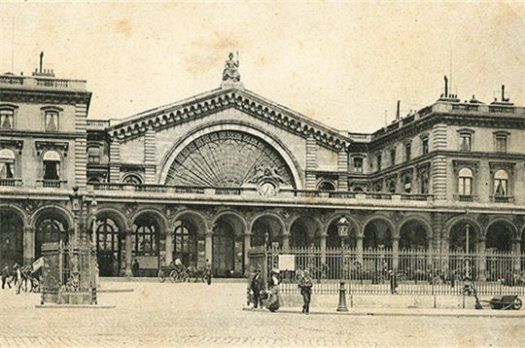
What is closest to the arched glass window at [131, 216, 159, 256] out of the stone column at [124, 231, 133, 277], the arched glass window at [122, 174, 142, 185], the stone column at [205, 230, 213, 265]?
the stone column at [124, 231, 133, 277]

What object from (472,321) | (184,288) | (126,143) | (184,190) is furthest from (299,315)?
(126,143)

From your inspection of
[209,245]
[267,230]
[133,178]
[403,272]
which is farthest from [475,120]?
[133,178]

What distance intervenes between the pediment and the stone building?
72 millimetres

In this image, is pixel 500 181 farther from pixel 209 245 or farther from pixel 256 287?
pixel 256 287

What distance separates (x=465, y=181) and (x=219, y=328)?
3544 centimetres

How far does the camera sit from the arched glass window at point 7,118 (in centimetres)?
4978

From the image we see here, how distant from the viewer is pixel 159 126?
2264 inches

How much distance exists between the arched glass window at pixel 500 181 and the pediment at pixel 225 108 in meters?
10.9

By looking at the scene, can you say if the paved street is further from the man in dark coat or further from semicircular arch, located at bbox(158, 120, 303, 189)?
semicircular arch, located at bbox(158, 120, 303, 189)

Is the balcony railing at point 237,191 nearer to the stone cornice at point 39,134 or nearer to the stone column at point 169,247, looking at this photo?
the stone column at point 169,247

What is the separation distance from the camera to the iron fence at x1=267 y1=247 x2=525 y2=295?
33166mm

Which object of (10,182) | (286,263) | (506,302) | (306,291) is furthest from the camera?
(10,182)

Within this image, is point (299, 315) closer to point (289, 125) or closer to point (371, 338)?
point (371, 338)

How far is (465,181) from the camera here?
54938 mm
